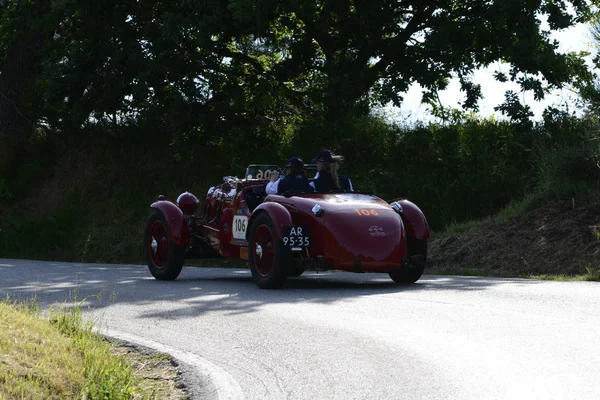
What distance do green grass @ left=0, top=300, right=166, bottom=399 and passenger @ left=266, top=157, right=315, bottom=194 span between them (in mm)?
5703

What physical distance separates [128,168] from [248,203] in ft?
48.6

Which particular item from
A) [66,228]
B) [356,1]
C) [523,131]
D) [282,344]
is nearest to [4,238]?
[66,228]

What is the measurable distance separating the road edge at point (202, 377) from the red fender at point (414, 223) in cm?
527

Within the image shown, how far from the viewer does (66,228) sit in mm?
26188

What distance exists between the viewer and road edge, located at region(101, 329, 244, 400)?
6.79m

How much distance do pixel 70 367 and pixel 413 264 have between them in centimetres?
698

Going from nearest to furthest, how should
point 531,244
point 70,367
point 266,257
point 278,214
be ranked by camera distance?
point 70,367 < point 278,214 < point 266,257 < point 531,244

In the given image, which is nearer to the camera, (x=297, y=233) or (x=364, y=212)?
(x=297, y=233)

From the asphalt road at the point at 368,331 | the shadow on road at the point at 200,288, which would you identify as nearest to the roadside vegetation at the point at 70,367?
the asphalt road at the point at 368,331

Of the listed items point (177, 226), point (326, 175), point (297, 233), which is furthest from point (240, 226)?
point (297, 233)

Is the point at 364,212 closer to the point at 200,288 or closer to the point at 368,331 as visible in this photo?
the point at 200,288

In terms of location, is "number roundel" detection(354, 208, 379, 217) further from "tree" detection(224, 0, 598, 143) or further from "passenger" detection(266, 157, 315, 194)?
"tree" detection(224, 0, 598, 143)

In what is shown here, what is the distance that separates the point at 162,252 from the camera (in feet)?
49.9

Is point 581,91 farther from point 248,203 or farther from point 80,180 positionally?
point 80,180
